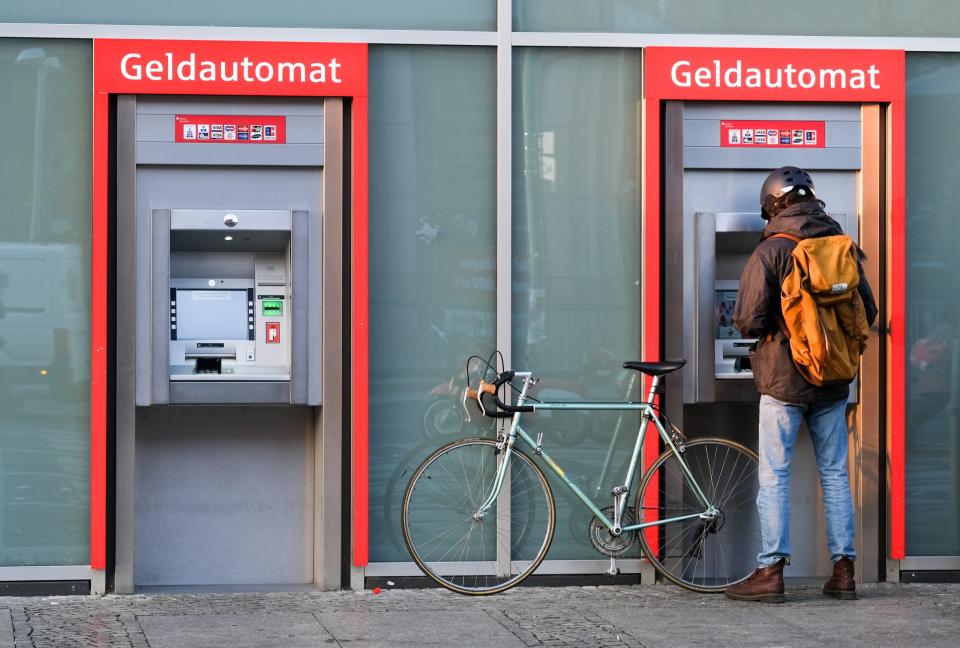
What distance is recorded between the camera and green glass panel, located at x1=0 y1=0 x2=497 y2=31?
19.5ft

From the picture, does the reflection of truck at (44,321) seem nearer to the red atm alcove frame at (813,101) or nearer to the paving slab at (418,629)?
the paving slab at (418,629)

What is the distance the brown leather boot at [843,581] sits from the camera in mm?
5883

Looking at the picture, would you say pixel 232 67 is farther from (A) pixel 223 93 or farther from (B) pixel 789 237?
(B) pixel 789 237

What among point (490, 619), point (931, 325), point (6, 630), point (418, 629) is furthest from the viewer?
point (931, 325)

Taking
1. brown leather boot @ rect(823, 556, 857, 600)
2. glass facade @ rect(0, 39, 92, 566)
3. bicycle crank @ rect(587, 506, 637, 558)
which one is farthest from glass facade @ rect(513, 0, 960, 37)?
brown leather boot @ rect(823, 556, 857, 600)

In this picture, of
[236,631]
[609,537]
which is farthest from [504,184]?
[236,631]

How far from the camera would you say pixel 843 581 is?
5.88m

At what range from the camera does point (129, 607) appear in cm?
565

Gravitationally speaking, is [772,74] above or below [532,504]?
above

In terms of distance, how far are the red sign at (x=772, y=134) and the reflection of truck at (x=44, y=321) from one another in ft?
10.1

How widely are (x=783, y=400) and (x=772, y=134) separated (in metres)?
1.34

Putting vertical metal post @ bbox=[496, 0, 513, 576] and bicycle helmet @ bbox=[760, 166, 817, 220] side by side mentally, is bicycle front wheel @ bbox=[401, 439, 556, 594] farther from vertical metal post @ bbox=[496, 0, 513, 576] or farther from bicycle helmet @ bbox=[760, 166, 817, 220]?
bicycle helmet @ bbox=[760, 166, 817, 220]

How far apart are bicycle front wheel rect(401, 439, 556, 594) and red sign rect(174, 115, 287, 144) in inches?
66.2

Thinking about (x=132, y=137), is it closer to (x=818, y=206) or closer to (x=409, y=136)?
(x=409, y=136)
